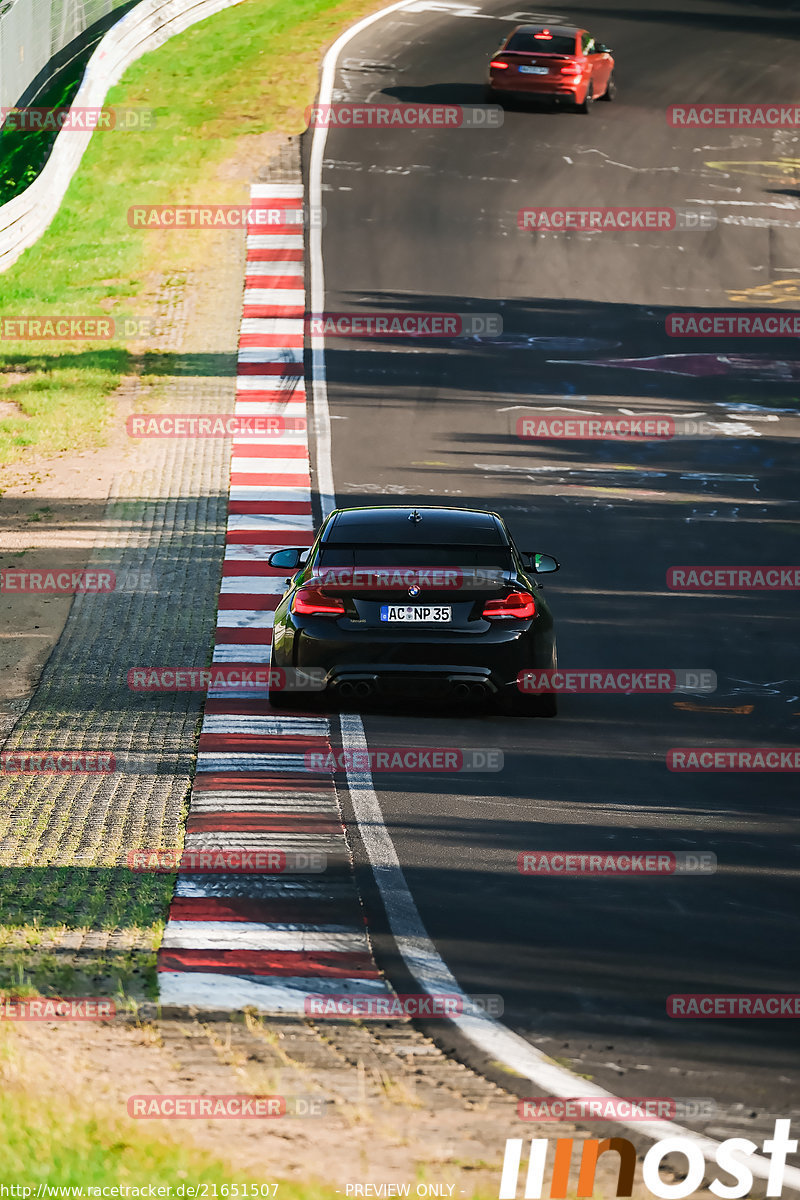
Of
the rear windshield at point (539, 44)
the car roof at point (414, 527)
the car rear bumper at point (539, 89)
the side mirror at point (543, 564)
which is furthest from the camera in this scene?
the car rear bumper at point (539, 89)

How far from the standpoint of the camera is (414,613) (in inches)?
443

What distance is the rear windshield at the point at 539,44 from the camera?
3462 centimetres

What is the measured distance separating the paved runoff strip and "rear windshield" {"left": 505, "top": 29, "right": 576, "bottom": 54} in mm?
19341

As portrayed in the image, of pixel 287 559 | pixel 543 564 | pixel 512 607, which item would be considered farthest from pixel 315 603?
pixel 543 564

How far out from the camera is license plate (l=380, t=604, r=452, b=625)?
1123cm

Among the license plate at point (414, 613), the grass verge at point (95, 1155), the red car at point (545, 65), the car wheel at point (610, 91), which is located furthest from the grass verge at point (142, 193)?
the grass verge at point (95, 1155)

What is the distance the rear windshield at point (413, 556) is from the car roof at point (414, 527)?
7cm

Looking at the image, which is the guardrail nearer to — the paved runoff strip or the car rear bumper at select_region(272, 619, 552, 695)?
the paved runoff strip

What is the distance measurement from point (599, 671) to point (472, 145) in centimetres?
2389

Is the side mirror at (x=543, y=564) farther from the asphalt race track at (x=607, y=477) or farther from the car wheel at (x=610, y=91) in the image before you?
the car wheel at (x=610, y=91)

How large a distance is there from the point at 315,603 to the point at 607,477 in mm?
9367

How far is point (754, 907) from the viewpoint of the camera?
329 inches

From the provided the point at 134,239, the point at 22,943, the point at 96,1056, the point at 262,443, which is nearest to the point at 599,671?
the point at 22,943

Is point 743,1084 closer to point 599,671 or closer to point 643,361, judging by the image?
point 599,671
